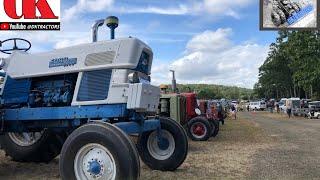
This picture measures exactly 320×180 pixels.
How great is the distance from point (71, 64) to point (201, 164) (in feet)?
12.3

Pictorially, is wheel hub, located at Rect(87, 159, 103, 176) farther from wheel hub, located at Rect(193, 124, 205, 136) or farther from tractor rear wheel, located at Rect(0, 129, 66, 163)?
wheel hub, located at Rect(193, 124, 205, 136)

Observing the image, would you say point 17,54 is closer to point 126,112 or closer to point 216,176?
point 126,112

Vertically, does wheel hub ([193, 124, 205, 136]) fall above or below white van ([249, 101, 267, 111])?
below

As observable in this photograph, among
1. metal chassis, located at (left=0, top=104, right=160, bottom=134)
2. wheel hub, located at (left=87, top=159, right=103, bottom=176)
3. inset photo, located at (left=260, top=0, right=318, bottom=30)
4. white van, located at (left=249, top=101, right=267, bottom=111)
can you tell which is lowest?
wheel hub, located at (left=87, top=159, right=103, bottom=176)

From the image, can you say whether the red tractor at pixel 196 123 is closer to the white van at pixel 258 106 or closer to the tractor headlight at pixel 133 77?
the tractor headlight at pixel 133 77

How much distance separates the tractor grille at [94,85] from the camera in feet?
27.8

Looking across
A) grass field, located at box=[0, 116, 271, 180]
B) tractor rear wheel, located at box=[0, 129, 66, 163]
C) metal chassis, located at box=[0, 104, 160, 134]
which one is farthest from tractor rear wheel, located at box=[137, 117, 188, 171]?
tractor rear wheel, located at box=[0, 129, 66, 163]

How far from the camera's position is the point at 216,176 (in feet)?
31.0

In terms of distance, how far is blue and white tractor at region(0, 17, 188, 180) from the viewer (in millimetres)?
7520

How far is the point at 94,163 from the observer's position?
7547 millimetres

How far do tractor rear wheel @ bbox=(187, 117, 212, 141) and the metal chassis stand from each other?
8827mm

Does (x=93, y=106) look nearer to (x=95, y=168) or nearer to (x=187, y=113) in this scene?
(x=95, y=168)

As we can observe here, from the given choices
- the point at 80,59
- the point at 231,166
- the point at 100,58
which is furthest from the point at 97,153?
the point at 231,166

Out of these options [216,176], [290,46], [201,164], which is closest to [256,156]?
[201,164]
